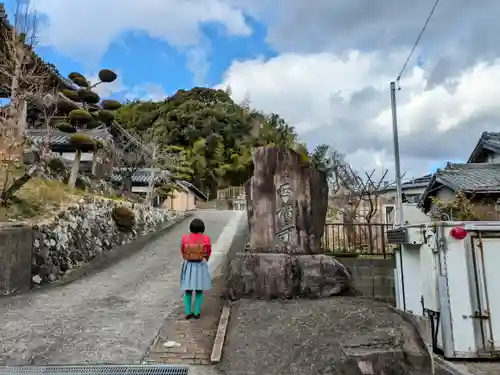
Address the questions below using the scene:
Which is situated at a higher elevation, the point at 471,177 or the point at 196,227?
the point at 471,177

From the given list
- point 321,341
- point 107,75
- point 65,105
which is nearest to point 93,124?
point 65,105

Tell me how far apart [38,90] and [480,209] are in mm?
17416

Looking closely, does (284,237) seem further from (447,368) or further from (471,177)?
(471,177)

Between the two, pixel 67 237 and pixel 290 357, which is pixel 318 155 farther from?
pixel 290 357

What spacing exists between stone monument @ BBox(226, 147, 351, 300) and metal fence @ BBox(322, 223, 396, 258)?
17.2 feet

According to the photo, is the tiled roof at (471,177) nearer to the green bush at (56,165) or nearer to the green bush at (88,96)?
the green bush at (88,96)

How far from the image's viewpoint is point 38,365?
4.75m

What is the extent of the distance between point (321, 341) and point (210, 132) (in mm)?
41300

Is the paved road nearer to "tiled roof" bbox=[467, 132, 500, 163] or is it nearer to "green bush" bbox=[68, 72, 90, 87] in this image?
"green bush" bbox=[68, 72, 90, 87]

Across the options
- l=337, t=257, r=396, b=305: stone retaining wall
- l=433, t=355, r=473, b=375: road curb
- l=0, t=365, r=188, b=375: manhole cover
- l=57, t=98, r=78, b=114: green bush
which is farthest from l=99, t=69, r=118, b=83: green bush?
l=433, t=355, r=473, b=375: road curb

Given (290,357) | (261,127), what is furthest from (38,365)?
(261,127)

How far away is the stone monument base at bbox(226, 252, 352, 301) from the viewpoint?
725cm

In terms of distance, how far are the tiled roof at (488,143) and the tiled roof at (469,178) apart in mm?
1974

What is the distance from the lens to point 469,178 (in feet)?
49.0
